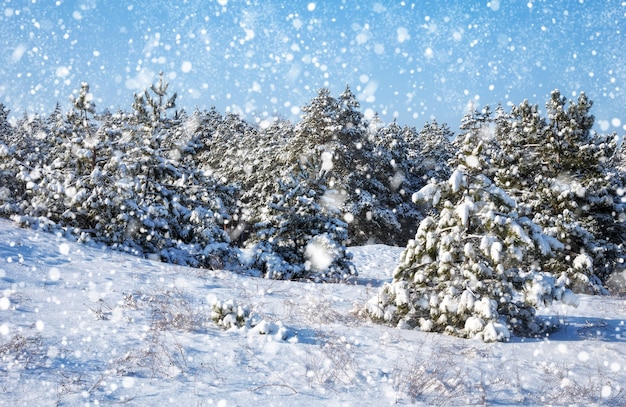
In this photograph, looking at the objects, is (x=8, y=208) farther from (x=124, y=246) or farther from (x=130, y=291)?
(x=130, y=291)

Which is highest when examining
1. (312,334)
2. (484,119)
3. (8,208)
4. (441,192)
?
(484,119)

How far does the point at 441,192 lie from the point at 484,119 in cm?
3333

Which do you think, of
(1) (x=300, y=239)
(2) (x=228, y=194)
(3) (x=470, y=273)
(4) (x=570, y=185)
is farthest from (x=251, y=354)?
(4) (x=570, y=185)

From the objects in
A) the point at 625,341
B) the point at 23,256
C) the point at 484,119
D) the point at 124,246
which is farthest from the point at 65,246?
the point at 484,119

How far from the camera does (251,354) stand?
564 centimetres

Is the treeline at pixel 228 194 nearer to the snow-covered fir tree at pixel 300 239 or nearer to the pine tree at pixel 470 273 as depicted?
the snow-covered fir tree at pixel 300 239

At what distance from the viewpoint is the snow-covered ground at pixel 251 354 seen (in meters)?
4.66

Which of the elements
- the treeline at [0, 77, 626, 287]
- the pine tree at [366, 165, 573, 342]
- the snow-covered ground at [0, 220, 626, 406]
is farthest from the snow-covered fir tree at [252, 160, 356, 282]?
the pine tree at [366, 165, 573, 342]

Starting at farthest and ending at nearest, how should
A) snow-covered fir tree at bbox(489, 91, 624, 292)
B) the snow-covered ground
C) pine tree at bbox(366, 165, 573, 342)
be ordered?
snow-covered fir tree at bbox(489, 91, 624, 292) < pine tree at bbox(366, 165, 573, 342) < the snow-covered ground

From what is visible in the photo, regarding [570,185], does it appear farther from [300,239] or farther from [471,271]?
[471,271]

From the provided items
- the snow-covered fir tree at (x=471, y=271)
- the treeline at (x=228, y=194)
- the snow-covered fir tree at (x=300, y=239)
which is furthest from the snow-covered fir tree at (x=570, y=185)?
the snow-covered fir tree at (x=471, y=271)

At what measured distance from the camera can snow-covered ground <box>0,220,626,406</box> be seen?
466 cm

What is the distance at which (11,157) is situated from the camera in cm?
1402

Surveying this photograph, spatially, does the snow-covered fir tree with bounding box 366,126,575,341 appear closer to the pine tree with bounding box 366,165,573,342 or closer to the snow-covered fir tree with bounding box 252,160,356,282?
the pine tree with bounding box 366,165,573,342
